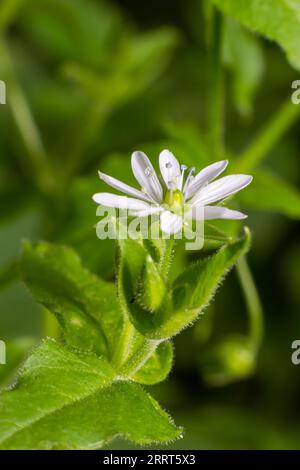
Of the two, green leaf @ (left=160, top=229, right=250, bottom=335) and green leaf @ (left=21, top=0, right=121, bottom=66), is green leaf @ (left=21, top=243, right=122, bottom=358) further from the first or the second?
green leaf @ (left=21, top=0, right=121, bottom=66)

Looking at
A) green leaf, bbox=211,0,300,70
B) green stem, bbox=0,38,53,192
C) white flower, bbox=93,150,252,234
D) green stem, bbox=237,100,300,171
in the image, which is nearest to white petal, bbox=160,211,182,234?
white flower, bbox=93,150,252,234

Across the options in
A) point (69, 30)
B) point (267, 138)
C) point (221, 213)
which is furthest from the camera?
point (69, 30)

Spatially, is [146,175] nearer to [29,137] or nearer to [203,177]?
[203,177]

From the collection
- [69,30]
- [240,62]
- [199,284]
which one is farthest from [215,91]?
[69,30]

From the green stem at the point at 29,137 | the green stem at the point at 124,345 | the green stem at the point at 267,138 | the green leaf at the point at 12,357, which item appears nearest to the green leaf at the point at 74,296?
the green stem at the point at 124,345
